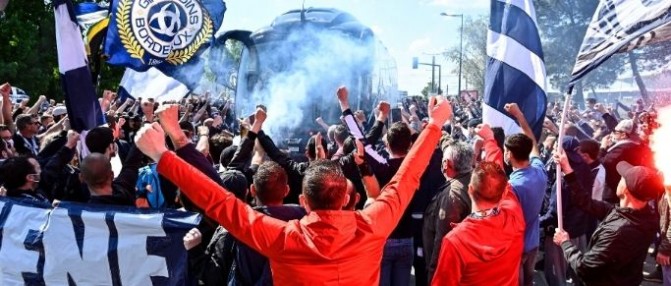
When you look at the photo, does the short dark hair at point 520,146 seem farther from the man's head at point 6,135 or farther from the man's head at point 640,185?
the man's head at point 6,135

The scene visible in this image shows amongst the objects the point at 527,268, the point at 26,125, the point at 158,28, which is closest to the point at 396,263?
the point at 527,268

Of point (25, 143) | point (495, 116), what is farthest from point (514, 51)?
point (25, 143)

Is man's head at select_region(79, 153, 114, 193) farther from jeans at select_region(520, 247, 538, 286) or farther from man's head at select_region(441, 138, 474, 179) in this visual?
jeans at select_region(520, 247, 538, 286)

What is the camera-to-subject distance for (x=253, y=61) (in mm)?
12195

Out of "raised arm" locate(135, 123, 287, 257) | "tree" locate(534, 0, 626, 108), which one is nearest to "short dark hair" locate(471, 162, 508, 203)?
"raised arm" locate(135, 123, 287, 257)

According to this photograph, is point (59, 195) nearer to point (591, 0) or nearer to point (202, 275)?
point (202, 275)

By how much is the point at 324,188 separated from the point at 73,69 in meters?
3.75

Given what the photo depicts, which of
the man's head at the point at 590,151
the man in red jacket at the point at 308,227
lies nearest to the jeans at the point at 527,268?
the man's head at the point at 590,151

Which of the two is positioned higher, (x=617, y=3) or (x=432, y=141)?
(x=617, y=3)

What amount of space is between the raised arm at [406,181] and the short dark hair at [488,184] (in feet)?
1.44

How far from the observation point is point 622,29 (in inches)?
150

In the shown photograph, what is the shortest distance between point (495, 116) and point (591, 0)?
145ft

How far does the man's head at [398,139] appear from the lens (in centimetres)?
477

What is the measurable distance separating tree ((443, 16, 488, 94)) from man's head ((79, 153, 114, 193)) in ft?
172
